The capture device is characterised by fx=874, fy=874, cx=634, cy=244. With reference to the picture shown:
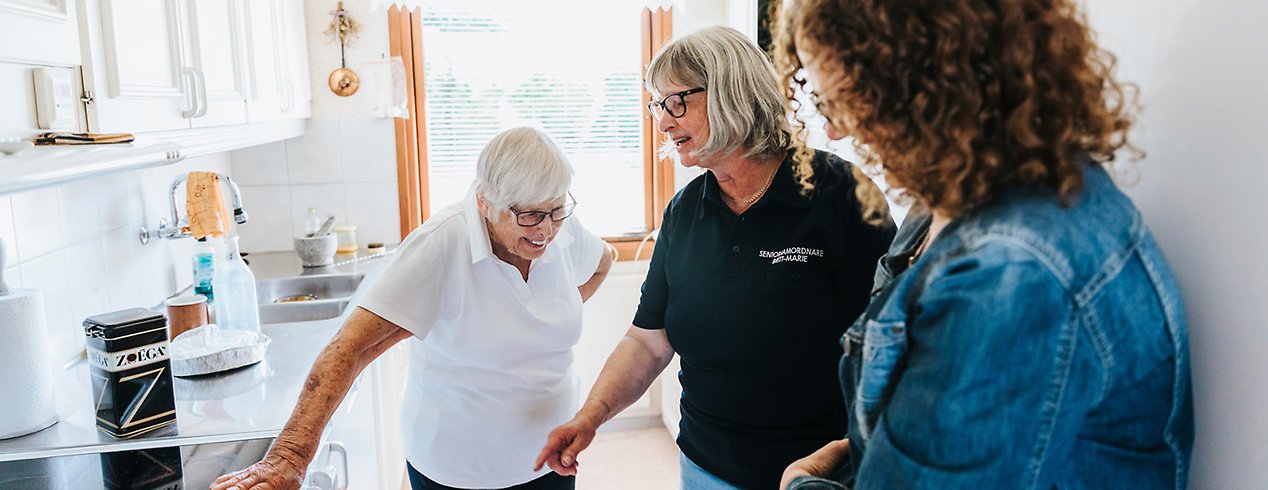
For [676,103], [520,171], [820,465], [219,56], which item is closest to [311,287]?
[219,56]

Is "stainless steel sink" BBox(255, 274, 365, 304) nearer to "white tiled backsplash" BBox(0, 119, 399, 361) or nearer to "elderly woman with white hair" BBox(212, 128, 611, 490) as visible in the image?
"white tiled backsplash" BBox(0, 119, 399, 361)

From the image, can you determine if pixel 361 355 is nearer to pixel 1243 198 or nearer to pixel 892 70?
pixel 892 70

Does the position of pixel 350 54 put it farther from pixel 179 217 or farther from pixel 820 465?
pixel 820 465

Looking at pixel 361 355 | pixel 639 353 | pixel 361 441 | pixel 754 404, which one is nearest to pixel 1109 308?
pixel 754 404

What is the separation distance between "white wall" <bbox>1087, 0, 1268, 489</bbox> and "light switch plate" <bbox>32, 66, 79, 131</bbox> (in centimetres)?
128

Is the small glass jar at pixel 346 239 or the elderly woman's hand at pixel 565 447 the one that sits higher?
the small glass jar at pixel 346 239

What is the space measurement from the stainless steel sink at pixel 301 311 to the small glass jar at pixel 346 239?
64cm

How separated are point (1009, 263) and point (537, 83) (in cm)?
278

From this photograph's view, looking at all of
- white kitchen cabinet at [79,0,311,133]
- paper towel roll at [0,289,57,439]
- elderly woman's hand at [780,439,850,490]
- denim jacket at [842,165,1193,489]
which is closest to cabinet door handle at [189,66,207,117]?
white kitchen cabinet at [79,0,311,133]

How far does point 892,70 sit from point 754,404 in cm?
77

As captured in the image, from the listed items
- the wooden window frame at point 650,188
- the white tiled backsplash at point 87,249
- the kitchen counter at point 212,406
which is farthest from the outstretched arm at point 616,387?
the wooden window frame at point 650,188

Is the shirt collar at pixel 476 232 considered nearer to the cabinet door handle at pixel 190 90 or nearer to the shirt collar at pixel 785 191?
the shirt collar at pixel 785 191

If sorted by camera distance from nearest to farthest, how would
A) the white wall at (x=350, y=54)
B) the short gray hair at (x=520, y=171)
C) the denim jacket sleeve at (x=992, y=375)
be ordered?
1. the denim jacket sleeve at (x=992, y=375)
2. the short gray hair at (x=520, y=171)
3. the white wall at (x=350, y=54)

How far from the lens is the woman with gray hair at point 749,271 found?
4.31ft
